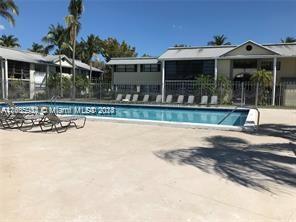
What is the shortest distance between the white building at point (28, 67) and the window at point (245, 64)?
20.4 meters

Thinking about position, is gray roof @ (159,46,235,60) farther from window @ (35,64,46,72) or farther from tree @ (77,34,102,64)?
window @ (35,64,46,72)

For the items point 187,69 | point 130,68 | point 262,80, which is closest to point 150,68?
point 130,68

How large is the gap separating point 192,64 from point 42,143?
23.1 meters

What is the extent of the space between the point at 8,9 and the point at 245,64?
76.3 ft

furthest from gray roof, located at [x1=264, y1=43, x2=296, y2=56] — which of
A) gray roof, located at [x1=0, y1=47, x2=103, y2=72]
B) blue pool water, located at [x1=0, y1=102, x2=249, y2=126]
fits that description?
gray roof, located at [x1=0, y1=47, x2=103, y2=72]

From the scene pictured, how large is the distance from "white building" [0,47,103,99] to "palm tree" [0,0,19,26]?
13.3 ft

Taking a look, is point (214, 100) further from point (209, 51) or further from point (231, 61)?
point (209, 51)

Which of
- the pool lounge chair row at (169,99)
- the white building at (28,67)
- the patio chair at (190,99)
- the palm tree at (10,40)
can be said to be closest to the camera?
the pool lounge chair row at (169,99)

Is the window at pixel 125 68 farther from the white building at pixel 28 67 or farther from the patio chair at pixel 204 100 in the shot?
the patio chair at pixel 204 100

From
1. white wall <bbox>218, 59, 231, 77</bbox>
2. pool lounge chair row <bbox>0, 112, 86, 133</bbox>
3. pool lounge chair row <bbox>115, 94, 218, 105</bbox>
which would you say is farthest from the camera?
white wall <bbox>218, 59, 231, 77</bbox>

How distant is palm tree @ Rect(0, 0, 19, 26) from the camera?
88.7ft

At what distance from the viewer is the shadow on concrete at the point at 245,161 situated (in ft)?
16.7

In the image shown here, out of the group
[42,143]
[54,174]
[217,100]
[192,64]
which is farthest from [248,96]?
[54,174]

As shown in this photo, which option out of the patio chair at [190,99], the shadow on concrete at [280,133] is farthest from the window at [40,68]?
the shadow on concrete at [280,133]
